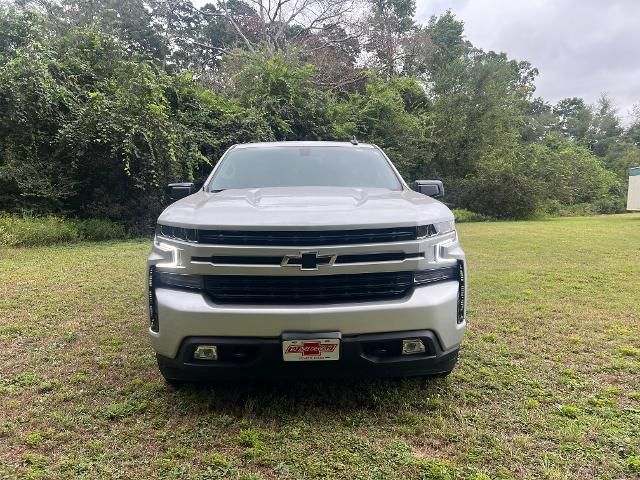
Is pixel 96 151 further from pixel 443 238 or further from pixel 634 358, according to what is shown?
pixel 634 358

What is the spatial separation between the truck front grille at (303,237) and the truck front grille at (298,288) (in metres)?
0.18

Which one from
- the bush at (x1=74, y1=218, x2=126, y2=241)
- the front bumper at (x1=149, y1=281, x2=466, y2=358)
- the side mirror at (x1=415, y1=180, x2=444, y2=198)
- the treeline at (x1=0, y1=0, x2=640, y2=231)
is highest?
the treeline at (x1=0, y1=0, x2=640, y2=231)

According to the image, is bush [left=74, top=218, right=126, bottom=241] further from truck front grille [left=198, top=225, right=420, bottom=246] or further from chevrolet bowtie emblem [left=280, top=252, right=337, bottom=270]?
chevrolet bowtie emblem [left=280, top=252, right=337, bottom=270]

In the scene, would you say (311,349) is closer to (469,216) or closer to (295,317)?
(295,317)

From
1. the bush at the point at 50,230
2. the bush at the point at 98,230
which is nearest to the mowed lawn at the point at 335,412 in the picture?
the bush at the point at 50,230

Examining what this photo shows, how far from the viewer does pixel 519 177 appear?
66.1ft

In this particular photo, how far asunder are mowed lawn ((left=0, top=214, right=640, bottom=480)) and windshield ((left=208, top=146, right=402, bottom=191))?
150cm

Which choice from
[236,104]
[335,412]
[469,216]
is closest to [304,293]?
[335,412]

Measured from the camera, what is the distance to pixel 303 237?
2.37 m

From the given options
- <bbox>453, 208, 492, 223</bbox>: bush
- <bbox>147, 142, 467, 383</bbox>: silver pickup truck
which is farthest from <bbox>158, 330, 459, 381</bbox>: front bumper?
<bbox>453, 208, 492, 223</bbox>: bush

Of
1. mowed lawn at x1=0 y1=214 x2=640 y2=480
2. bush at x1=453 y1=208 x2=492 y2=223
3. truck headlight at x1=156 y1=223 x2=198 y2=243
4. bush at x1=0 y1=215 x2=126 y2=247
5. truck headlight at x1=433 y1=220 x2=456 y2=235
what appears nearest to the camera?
mowed lawn at x1=0 y1=214 x2=640 y2=480

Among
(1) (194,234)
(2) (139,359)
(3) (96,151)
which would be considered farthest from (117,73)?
(1) (194,234)

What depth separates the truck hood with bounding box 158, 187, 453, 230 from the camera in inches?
93.8

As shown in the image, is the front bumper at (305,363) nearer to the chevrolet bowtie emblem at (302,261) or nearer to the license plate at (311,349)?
the license plate at (311,349)
